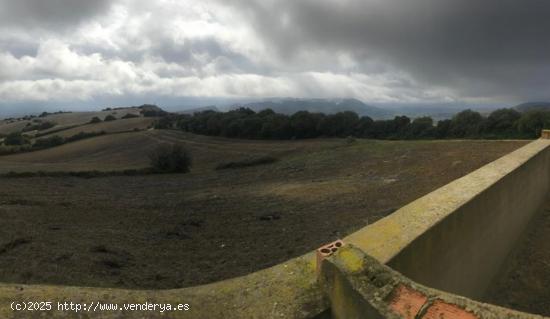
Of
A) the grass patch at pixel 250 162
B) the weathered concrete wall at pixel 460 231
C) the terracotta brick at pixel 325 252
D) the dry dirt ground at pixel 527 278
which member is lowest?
the grass patch at pixel 250 162

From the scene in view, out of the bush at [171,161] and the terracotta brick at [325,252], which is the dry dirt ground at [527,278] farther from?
the bush at [171,161]

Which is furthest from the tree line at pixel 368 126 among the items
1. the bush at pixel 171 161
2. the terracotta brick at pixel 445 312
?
the terracotta brick at pixel 445 312

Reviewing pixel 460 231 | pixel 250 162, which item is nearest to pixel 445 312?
pixel 460 231

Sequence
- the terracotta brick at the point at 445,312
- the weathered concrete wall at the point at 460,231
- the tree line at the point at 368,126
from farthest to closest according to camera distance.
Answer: the tree line at the point at 368,126 → the weathered concrete wall at the point at 460,231 → the terracotta brick at the point at 445,312

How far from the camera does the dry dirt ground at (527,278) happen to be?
818 centimetres

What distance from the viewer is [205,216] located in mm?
17219

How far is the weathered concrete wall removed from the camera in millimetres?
4332

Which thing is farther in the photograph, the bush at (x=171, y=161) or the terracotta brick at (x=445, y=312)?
the bush at (x=171, y=161)

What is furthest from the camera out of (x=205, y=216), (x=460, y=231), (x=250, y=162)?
(x=250, y=162)

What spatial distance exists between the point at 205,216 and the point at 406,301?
14.9m

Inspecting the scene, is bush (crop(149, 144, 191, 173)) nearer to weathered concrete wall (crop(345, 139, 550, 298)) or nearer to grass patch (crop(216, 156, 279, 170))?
grass patch (crop(216, 156, 279, 170))

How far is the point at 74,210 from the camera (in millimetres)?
17031

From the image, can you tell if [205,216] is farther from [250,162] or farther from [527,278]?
[250,162]

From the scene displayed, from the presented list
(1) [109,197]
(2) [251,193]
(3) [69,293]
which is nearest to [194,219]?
(2) [251,193]
